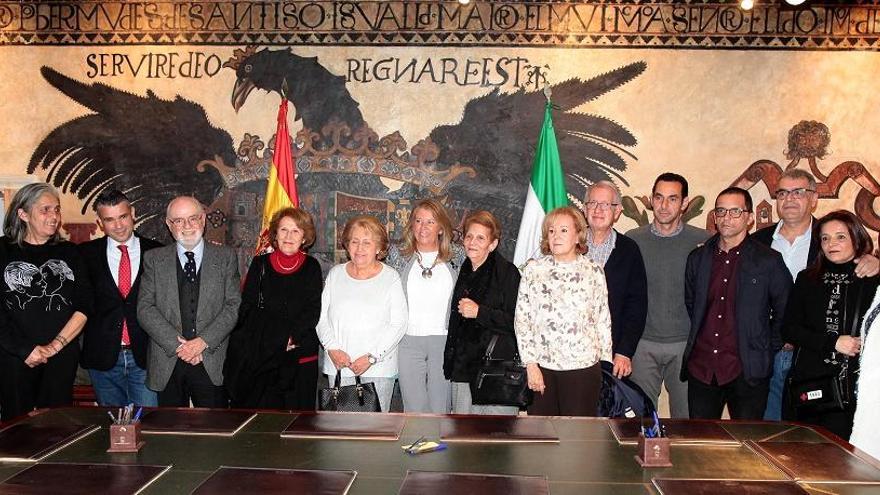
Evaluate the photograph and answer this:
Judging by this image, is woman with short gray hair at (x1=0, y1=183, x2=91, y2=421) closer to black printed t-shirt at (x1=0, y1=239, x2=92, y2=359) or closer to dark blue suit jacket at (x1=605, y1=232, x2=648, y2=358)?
black printed t-shirt at (x1=0, y1=239, x2=92, y2=359)

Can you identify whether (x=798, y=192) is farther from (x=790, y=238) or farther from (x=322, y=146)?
(x=322, y=146)

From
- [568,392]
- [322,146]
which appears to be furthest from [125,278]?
[568,392]

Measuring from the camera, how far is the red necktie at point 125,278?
4.05 m

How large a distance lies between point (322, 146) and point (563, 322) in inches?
101

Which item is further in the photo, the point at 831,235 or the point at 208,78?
the point at 208,78

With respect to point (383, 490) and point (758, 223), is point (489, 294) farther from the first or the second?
point (758, 223)

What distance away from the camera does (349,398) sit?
3582 mm

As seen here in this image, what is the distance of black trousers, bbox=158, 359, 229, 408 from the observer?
12.8 ft

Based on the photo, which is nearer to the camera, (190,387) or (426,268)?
(190,387)

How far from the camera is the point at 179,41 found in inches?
212

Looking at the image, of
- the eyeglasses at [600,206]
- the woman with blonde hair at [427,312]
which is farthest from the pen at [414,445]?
the eyeglasses at [600,206]

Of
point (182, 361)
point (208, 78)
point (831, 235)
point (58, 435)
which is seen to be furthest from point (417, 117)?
point (58, 435)

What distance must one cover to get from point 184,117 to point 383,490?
13.5 ft

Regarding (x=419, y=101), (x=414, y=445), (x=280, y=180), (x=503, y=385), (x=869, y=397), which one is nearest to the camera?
(x=414, y=445)
